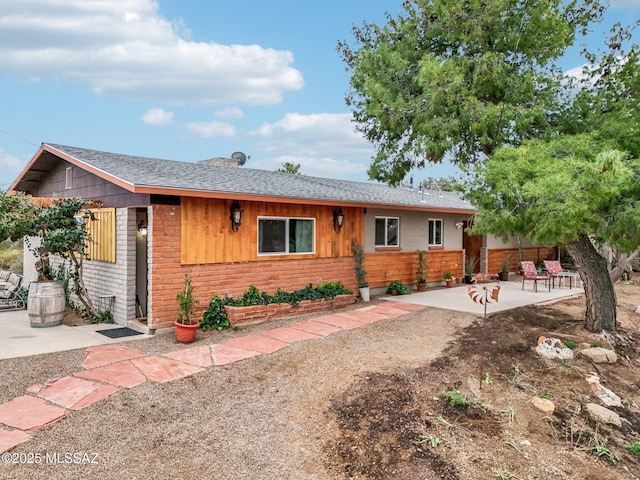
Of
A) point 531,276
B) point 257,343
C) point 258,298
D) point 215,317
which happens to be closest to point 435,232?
point 531,276

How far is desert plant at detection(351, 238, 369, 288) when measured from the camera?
33.8 feet

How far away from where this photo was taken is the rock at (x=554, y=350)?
625 cm

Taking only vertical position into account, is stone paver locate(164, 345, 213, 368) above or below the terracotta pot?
below

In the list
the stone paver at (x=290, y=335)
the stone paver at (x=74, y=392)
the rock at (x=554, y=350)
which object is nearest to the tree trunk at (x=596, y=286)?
the rock at (x=554, y=350)

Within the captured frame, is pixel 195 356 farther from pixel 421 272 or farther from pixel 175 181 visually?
pixel 421 272

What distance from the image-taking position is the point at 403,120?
8.37m

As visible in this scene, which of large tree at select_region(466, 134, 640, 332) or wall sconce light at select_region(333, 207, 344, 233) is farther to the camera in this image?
wall sconce light at select_region(333, 207, 344, 233)

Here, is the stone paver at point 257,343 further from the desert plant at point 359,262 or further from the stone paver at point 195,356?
the desert plant at point 359,262

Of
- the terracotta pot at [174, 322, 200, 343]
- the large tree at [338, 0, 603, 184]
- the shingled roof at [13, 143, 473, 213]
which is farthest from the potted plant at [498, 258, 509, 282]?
the terracotta pot at [174, 322, 200, 343]

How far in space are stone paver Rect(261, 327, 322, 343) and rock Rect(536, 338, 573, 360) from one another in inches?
140

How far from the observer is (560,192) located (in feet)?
17.6

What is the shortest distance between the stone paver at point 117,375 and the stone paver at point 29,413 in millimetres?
666

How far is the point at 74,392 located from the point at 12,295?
670cm

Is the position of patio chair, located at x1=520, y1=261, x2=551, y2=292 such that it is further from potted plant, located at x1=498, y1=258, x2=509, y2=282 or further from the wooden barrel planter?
the wooden barrel planter
